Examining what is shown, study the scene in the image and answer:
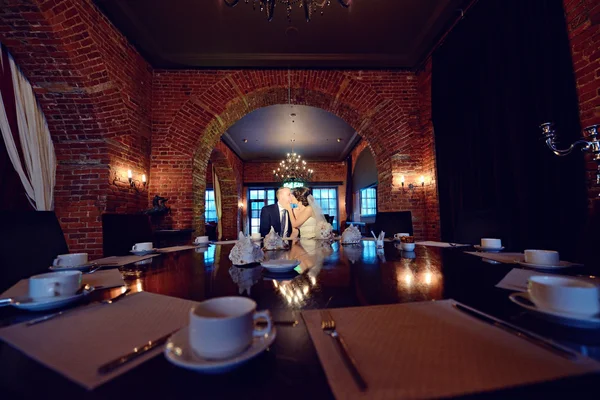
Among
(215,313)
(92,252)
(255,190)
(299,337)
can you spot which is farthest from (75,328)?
(255,190)

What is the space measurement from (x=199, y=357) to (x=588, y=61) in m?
3.31

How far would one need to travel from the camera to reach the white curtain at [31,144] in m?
3.06

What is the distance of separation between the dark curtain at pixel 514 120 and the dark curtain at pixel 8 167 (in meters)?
5.29

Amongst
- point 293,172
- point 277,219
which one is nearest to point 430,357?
point 277,219

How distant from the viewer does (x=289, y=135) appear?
784 centimetres

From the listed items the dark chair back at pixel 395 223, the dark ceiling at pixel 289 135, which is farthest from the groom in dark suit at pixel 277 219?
the dark ceiling at pixel 289 135

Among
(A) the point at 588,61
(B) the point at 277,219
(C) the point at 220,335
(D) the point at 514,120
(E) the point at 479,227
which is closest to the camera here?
(C) the point at 220,335

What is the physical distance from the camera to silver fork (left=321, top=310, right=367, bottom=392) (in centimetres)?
36

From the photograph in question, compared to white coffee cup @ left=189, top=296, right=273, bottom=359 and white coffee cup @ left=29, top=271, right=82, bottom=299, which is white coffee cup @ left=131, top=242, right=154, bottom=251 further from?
white coffee cup @ left=189, top=296, right=273, bottom=359

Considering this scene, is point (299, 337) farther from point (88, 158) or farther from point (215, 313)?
point (88, 158)

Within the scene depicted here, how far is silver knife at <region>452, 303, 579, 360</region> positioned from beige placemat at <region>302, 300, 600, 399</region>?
0.03ft

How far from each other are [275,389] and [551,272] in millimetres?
1243

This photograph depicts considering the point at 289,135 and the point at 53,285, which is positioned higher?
the point at 289,135

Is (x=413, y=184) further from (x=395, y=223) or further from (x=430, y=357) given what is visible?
(x=430, y=357)
